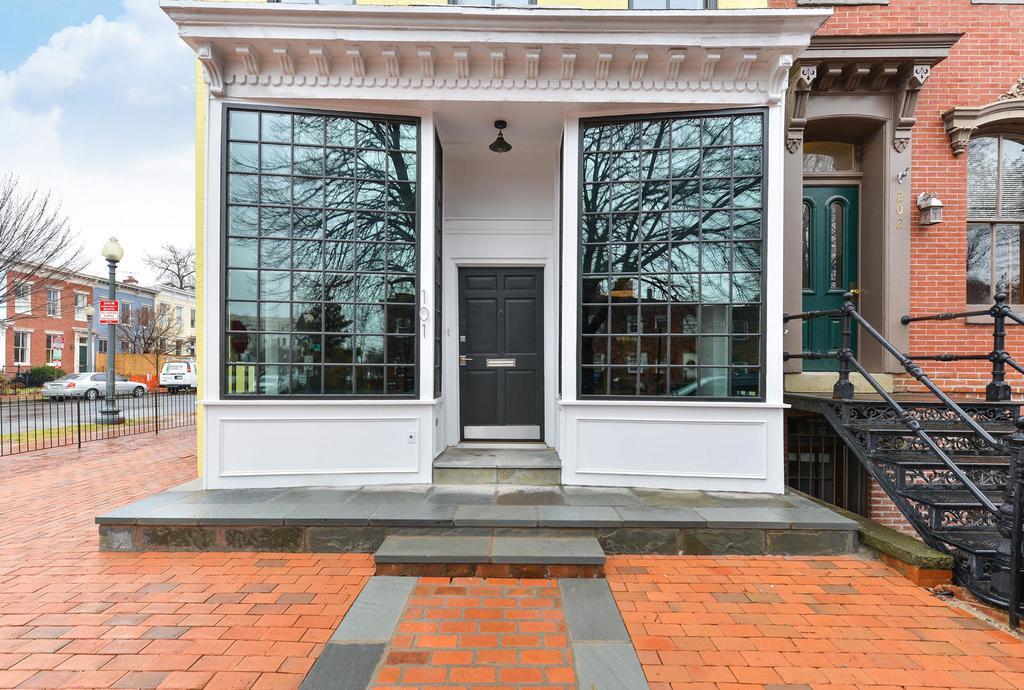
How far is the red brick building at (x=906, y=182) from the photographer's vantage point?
5.22 meters

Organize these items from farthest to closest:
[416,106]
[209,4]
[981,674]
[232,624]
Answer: [416,106]
[209,4]
[232,624]
[981,674]

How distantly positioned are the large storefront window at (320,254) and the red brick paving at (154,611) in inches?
65.2

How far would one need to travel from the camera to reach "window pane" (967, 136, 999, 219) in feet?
18.6

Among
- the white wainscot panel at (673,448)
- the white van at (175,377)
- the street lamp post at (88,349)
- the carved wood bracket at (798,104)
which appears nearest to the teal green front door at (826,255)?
the carved wood bracket at (798,104)

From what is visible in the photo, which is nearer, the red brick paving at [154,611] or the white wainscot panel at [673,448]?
the red brick paving at [154,611]

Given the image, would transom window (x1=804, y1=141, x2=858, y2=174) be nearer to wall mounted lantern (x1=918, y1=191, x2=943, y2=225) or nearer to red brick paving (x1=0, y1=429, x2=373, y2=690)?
wall mounted lantern (x1=918, y1=191, x2=943, y2=225)

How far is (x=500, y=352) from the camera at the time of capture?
5734 millimetres

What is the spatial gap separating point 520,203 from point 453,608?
4.40 metres

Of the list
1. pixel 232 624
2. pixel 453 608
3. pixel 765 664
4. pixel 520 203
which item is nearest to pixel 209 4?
pixel 520 203

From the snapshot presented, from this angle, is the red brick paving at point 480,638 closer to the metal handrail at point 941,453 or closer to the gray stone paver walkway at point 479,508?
the gray stone paver walkway at point 479,508

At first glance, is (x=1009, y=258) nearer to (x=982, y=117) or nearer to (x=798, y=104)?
(x=982, y=117)

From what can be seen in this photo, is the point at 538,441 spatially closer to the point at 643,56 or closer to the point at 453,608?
the point at 453,608

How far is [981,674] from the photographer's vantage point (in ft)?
7.70

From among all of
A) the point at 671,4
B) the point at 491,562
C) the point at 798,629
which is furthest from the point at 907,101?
the point at 491,562
